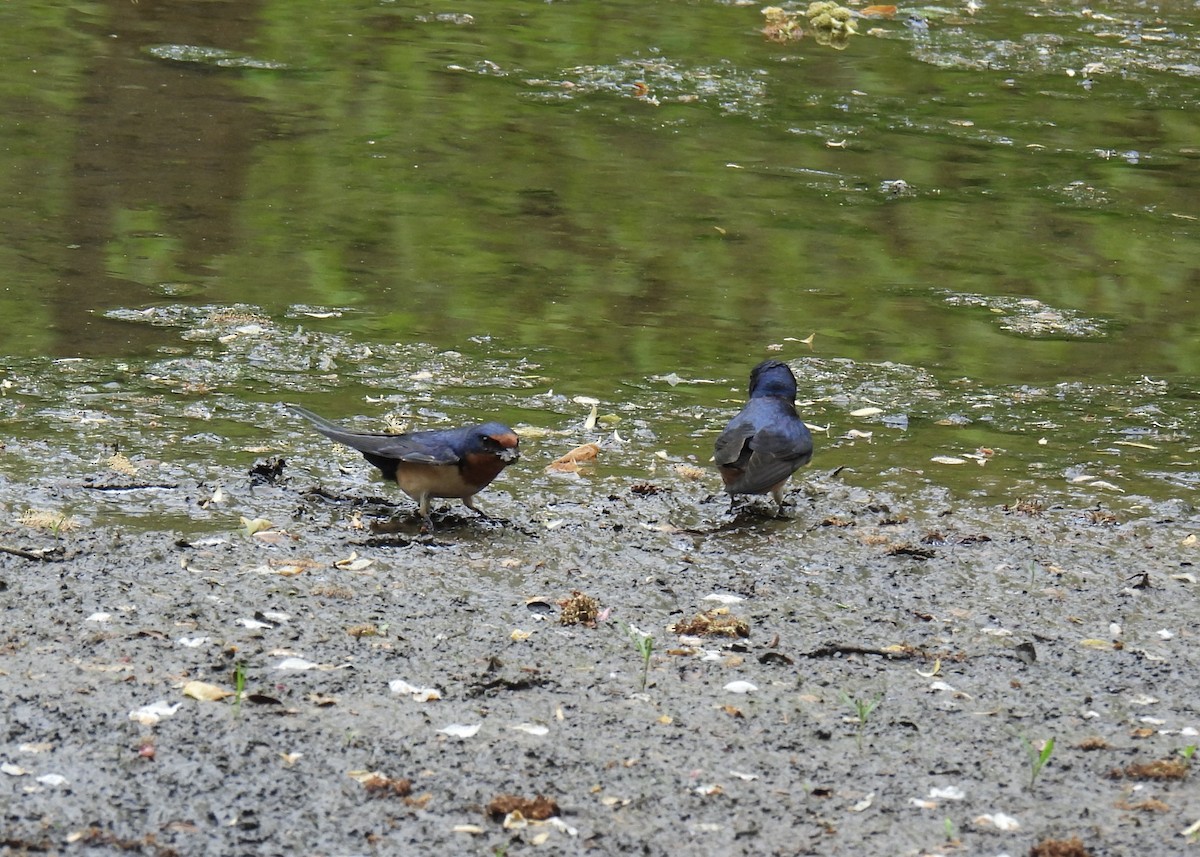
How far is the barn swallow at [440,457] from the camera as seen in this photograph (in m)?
5.45

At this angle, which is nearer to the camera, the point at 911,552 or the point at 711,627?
the point at 711,627

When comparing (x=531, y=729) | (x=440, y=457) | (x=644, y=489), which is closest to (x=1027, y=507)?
(x=644, y=489)

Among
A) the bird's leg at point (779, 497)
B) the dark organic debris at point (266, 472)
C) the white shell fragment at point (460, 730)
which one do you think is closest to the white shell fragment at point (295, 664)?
the white shell fragment at point (460, 730)

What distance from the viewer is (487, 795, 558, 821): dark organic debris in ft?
11.9

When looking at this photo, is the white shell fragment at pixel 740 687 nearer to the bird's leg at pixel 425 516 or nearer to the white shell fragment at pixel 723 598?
the white shell fragment at pixel 723 598

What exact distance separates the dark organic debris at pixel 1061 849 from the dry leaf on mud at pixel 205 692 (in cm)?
205

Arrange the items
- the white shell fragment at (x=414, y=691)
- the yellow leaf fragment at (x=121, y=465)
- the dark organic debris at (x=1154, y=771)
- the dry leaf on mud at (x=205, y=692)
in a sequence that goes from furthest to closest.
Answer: the yellow leaf fragment at (x=121, y=465), the white shell fragment at (x=414, y=691), the dry leaf on mud at (x=205, y=692), the dark organic debris at (x=1154, y=771)

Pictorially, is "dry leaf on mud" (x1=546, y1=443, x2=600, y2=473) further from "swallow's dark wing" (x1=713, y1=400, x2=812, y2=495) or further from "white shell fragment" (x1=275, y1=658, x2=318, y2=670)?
"white shell fragment" (x1=275, y1=658, x2=318, y2=670)

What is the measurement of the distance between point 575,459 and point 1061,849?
10.3 ft

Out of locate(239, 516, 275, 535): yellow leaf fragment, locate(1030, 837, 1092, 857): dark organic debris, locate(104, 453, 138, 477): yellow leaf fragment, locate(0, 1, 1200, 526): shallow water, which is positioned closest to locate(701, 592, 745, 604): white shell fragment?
locate(0, 1, 1200, 526): shallow water

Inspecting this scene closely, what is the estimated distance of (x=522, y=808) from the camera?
3643 mm

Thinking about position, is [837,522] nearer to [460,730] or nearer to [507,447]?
[507,447]

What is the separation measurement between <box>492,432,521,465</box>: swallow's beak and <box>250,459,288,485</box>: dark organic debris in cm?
94

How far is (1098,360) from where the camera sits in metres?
8.05
